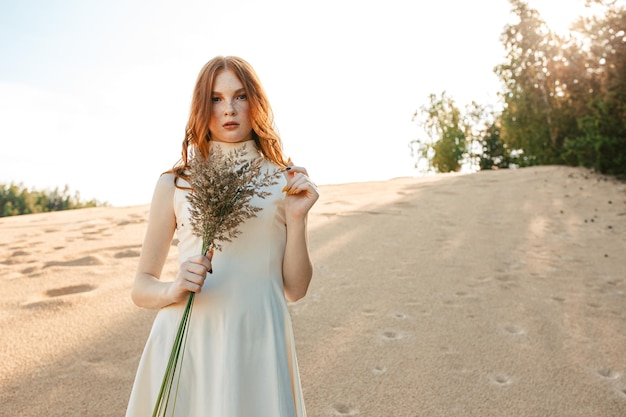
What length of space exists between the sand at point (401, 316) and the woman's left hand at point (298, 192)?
6.35 feet

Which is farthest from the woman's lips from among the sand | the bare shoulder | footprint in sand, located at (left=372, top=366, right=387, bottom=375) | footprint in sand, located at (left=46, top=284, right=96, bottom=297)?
footprint in sand, located at (left=46, top=284, right=96, bottom=297)

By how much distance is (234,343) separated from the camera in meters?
1.60

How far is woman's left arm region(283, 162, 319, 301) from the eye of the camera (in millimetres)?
1689

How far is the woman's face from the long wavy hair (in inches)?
0.6

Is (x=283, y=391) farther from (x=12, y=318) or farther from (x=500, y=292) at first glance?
(x=500, y=292)

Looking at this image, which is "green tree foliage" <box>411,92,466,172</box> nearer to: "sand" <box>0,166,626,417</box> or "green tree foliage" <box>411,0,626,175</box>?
"green tree foliage" <box>411,0,626,175</box>

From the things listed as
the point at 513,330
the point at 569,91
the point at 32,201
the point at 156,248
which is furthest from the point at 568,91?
the point at 32,201

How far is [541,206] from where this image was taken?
9.29 meters

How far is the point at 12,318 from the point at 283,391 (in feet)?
12.6

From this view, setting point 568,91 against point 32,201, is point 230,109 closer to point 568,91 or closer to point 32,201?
point 568,91

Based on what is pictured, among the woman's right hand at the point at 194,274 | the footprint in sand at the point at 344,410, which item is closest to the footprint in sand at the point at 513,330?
the footprint in sand at the point at 344,410

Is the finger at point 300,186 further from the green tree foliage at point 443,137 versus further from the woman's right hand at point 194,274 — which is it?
the green tree foliage at point 443,137

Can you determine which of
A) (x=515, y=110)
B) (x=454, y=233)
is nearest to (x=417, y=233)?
(x=454, y=233)

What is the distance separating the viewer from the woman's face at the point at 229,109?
1.81 metres
